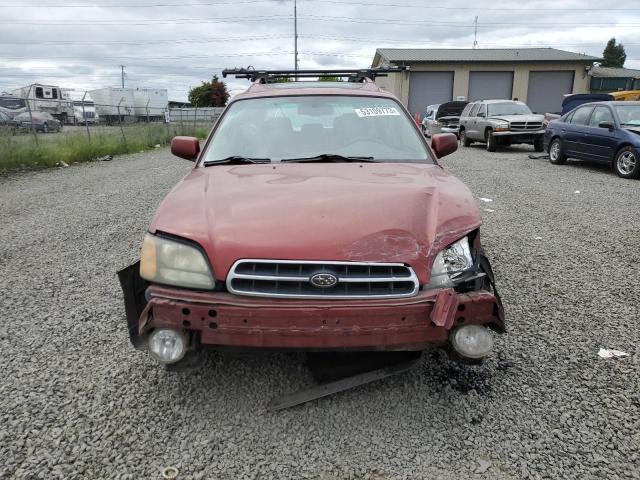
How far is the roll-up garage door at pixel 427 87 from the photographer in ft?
128

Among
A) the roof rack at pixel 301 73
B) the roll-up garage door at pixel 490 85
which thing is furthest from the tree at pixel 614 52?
the roof rack at pixel 301 73

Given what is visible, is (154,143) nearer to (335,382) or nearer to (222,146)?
(222,146)

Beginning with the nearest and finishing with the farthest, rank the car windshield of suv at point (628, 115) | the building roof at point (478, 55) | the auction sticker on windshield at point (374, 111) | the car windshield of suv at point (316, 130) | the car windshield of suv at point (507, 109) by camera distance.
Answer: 1. the car windshield of suv at point (316, 130)
2. the auction sticker on windshield at point (374, 111)
3. the car windshield of suv at point (628, 115)
4. the car windshield of suv at point (507, 109)
5. the building roof at point (478, 55)

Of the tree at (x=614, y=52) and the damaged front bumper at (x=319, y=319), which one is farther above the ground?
the tree at (x=614, y=52)

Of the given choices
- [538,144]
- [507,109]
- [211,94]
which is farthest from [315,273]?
[211,94]

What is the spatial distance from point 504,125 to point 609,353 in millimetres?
15611

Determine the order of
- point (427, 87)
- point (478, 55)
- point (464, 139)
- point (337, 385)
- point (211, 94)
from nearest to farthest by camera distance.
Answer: point (337, 385), point (464, 139), point (427, 87), point (478, 55), point (211, 94)

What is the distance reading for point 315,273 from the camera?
7.83 ft

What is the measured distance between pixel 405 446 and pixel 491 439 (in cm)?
42

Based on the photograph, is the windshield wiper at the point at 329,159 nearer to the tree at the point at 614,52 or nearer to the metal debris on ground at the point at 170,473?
the metal debris on ground at the point at 170,473

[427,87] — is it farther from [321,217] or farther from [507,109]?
[321,217]

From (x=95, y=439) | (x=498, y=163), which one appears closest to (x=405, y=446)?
(x=95, y=439)

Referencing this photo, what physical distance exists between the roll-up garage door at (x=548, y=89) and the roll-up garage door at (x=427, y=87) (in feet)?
19.7

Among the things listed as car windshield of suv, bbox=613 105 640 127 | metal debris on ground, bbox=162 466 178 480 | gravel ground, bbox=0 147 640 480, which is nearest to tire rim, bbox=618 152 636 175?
car windshield of suv, bbox=613 105 640 127
